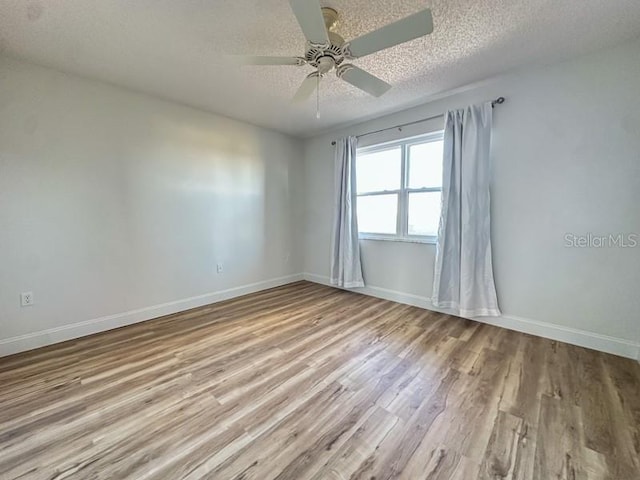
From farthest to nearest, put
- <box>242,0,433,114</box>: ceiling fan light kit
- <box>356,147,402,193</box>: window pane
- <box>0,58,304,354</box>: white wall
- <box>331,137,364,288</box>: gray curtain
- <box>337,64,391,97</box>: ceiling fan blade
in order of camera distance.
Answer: <box>331,137,364,288</box>: gray curtain
<box>356,147,402,193</box>: window pane
<box>0,58,304,354</box>: white wall
<box>337,64,391,97</box>: ceiling fan blade
<box>242,0,433,114</box>: ceiling fan light kit

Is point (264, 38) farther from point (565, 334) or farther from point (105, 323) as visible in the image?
point (565, 334)

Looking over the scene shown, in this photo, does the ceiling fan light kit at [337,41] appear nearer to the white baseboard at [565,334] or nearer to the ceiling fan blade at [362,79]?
the ceiling fan blade at [362,79]

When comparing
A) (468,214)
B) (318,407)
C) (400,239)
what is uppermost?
(468,214)

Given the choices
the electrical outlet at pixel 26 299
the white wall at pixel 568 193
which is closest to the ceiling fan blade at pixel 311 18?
the white wall at pixel 568 193

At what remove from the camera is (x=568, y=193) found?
7.72 feet

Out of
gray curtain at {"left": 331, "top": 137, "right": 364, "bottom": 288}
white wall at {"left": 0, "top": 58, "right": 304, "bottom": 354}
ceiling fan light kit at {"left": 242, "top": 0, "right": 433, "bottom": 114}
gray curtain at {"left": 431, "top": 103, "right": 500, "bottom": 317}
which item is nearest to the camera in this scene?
ceiling fan light kit at {"left": 242, "top": 0, "right": 433, "bottom": 114}

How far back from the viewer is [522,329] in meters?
2.62

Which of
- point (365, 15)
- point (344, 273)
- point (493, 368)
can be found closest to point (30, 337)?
point (344, 273)

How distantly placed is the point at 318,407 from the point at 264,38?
2.58 meters

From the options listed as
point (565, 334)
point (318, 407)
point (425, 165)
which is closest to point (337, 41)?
point (425, 165)

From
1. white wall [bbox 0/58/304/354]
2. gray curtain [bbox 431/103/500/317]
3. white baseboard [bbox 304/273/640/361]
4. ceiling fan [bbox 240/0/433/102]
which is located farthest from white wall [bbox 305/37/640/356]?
white wall [bbox 0/58/304/354]

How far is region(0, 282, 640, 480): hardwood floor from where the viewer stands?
123 centimetres

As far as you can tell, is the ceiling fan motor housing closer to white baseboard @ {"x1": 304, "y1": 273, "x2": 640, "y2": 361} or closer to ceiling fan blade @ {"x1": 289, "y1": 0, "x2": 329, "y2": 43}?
ceiling fan blade @ {"x1": 289, "y1": 0, "x2": 329, "y2": 43}

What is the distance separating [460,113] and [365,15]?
1.62 meters
